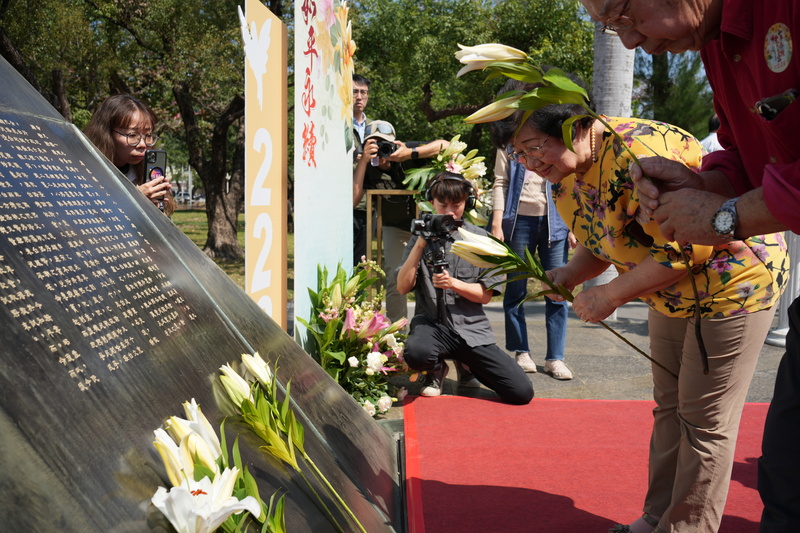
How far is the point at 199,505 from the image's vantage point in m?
1.10

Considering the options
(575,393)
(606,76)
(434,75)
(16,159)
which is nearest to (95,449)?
(16,159)

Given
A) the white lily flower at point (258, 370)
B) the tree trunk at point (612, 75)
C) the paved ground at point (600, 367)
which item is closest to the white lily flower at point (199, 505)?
the white lily flower at point (258, 370)

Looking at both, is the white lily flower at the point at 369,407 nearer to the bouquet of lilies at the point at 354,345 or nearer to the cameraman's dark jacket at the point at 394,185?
the bouquet of lilies at the point at 354,345

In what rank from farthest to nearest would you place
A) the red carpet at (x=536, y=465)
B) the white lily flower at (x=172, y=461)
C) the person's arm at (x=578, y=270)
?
the red carpet at (x=536, y=465)
the person's arm at (x=578, y=270)
the white lily flower at (x=172, y=461)

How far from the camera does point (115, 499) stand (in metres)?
1.10

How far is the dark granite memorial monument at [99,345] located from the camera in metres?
1.05

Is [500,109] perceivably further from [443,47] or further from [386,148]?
[443,47]

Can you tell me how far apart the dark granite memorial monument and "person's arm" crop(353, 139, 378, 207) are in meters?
3.13

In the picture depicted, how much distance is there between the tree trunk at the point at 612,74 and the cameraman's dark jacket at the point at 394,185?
288 cm

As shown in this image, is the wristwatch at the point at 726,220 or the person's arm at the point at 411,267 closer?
the wristwatch at the point at 726,220

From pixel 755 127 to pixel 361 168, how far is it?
3.76 meters

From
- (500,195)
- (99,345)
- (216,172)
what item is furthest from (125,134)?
(216,172)

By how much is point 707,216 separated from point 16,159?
1.40m

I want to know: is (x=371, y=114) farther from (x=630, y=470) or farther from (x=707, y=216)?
(x=707, y=216)
